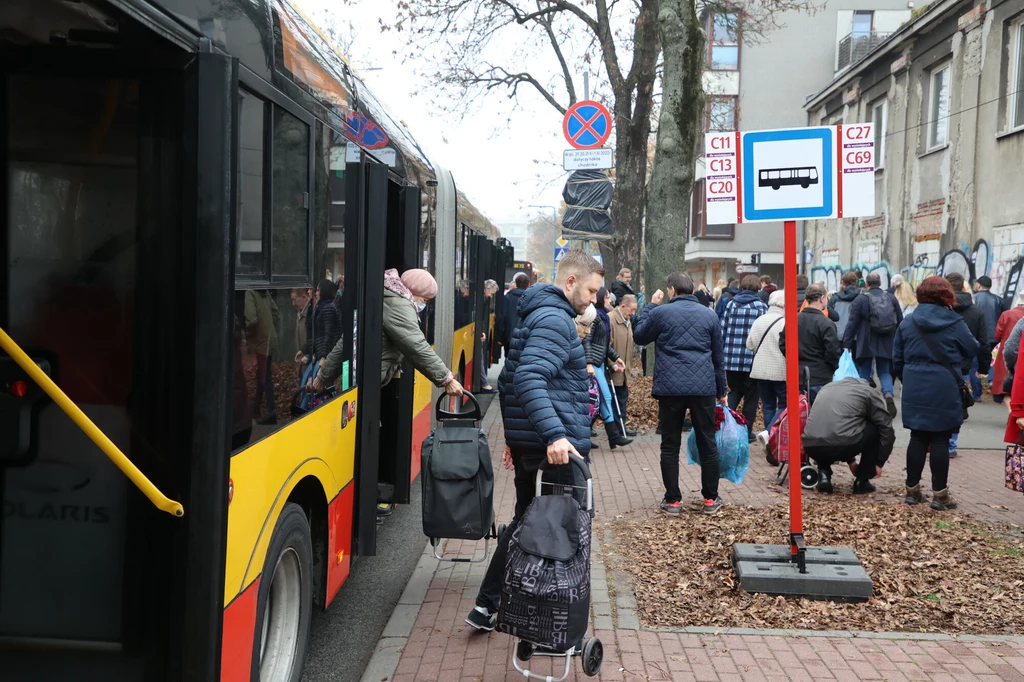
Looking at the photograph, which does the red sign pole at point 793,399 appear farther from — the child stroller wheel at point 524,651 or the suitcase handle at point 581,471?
the child stroller wheel at point 524,651

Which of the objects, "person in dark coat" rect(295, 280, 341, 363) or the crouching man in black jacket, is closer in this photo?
"person in dark coat" rect(295, 280, 341, 363)

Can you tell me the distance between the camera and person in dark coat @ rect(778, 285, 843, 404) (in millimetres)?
9375

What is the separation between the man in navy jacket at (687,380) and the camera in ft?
24.4

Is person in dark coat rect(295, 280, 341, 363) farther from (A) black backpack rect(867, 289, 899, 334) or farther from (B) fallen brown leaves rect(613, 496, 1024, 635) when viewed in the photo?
(A) black backpack rect(867, 289, 899, 334)

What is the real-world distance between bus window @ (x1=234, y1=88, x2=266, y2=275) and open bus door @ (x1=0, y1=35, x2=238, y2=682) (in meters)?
0.27

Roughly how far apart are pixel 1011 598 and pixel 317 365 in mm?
4169

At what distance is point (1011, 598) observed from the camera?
558 centimetres

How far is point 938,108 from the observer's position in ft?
70.8

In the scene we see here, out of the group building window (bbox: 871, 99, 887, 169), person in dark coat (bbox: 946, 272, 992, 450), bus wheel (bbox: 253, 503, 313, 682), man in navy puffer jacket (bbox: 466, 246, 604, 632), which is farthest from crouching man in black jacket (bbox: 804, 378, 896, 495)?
building window (bbox: 871, 99, 887, 169)

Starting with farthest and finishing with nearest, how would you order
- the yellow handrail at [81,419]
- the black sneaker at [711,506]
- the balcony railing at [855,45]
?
1. the balcony railing at [855,45]
2. the black sneaker at [711,506]
3. the yellow handrail at [81,419]

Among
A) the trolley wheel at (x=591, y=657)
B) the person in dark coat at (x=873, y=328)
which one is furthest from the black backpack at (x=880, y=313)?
the trolley wheel at (x=591, y=657)

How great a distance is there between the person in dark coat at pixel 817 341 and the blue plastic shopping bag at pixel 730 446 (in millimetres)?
1760

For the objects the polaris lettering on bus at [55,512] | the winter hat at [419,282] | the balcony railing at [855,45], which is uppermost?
the balcony railing at [855,45]

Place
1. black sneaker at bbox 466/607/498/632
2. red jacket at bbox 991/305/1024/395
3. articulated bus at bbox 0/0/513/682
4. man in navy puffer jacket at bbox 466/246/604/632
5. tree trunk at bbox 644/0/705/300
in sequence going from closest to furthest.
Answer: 1. articulated bus at bbox 0/0/513/682
2. man in navy puffer jacket at bbox 466/246/604/632
3. black sneaker at bbox 466/607/498/632
4. red jacket at bbox 991/305/1024/395
5. tree trunk at bbox 644/0/705/300
